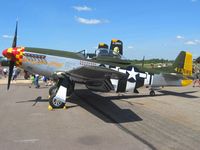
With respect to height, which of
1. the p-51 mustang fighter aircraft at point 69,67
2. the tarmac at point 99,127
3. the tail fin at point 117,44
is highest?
the tail fin at point 117,44

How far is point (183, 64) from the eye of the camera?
527 inches

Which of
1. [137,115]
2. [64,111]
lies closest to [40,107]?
[64,111]

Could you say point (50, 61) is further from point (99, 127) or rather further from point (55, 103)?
point (99, 127)

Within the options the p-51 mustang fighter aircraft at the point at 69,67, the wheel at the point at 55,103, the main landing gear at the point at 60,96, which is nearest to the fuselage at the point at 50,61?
the p-51 mustang fighter aircraft at the point at 69,67

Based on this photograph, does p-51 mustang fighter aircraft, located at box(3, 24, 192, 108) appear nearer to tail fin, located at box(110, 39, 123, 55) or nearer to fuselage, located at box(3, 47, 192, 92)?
fuselage, located at box(3, 47, 192, 92)

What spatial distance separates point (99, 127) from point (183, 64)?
8482 mm

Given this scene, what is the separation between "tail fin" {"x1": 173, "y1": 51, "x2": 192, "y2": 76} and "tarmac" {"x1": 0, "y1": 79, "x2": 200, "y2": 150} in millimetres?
4127

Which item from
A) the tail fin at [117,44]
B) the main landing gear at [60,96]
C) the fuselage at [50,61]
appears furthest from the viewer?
the tail fin at [117,44]

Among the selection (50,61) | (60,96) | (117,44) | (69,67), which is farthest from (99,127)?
(117,44)

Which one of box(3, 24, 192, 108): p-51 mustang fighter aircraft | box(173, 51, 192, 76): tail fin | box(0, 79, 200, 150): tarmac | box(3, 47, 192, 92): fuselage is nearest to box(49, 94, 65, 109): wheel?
box(3, 24, 192, 108): p-51 mustang fighter aircraft

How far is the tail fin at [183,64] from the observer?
1337 centimetres

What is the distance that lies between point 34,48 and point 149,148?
6.78 m

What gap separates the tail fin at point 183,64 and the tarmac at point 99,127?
162 inches

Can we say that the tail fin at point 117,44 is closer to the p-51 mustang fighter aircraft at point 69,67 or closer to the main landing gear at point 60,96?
the p-51 mustang fighter aircraft at point 69,67
